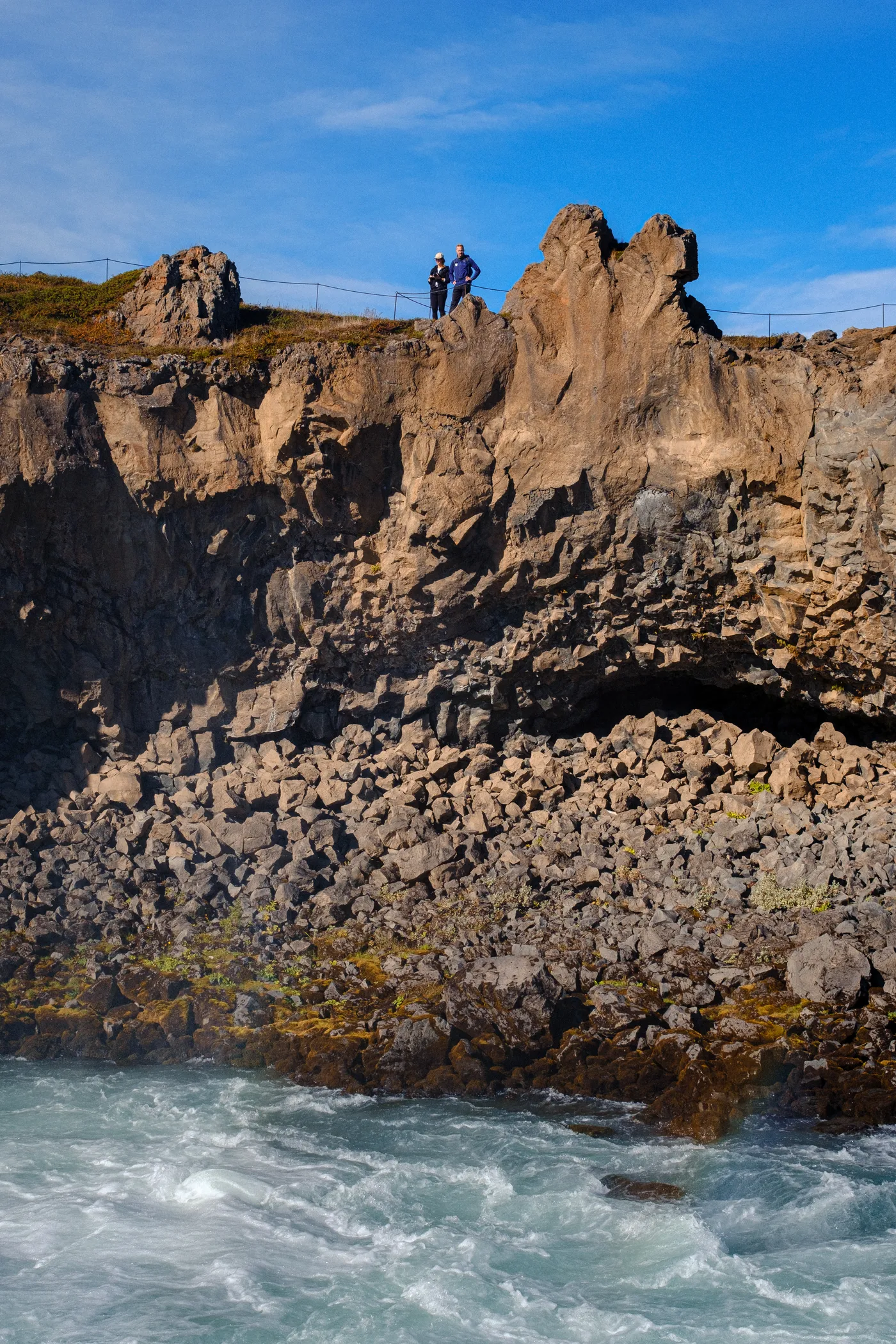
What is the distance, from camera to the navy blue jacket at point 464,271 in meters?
19.4

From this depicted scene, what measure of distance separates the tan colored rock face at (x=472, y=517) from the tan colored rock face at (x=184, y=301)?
142mm

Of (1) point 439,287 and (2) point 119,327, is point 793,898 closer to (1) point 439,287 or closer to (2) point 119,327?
(1) point 439,287

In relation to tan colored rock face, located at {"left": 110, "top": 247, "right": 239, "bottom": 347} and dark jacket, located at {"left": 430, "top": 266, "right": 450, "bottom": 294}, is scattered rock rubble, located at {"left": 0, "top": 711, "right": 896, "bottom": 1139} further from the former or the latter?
dark jacket, located at {"left": 430, "top": 266, "right": 450, "bottom": 294}

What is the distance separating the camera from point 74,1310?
29.9ft

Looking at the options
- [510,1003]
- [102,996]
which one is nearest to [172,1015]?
[102,996]

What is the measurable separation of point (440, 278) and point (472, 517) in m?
4.82

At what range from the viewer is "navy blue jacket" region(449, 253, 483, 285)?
19.4 m

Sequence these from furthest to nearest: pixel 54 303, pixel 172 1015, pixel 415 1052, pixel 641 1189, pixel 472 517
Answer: pixel 54 303 → pixel 472 517 → pixel 172 1015 → pixel 415 1052 → pixel 641 1189

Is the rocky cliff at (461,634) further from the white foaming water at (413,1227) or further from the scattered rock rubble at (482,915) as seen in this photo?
the white foaming water at (413,1227)

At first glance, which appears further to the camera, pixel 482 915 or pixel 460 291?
pixel 460 291

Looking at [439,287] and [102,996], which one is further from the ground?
[439,287]

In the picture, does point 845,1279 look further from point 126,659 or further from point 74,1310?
point 126,659

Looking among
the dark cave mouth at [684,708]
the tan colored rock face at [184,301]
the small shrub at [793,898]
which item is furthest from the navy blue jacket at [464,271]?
the small shrub at [793,898]

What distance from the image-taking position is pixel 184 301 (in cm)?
2083
